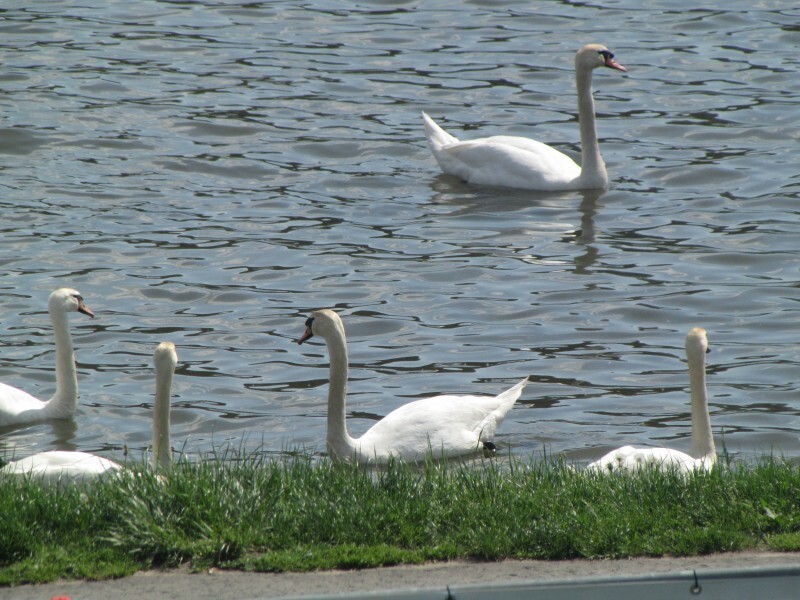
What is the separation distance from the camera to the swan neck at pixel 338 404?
26.1 ft

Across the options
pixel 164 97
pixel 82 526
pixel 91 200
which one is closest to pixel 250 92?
pixel 164 97

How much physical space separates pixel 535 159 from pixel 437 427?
669 cm

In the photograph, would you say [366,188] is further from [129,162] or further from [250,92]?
[250,92]

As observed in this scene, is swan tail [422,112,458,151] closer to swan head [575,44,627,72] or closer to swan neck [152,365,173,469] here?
swan head [575,44,627,72]

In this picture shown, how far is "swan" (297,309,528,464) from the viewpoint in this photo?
7.99 m

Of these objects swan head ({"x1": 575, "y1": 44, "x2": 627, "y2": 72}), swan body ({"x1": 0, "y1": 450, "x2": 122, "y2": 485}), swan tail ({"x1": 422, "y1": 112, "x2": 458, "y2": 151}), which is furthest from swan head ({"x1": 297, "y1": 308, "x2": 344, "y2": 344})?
swan head ({"x1": 575, "y1": 44, "x2": 627, "y2": 72})

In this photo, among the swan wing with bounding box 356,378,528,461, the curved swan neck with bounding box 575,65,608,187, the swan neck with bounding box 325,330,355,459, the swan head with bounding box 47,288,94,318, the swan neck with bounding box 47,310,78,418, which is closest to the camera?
the swan neck with bounding box 325,330,355,459

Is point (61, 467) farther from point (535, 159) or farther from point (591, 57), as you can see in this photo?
point (591, 57)

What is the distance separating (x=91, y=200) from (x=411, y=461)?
21.8ft

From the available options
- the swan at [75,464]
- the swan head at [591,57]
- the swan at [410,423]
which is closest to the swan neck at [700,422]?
the swan at [410,423]

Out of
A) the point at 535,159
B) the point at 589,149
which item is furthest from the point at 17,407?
the point at 589,149

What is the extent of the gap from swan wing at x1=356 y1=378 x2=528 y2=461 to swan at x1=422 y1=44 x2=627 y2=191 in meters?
6.18

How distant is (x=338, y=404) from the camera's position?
26.1ft

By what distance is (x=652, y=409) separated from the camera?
29.6 feet
